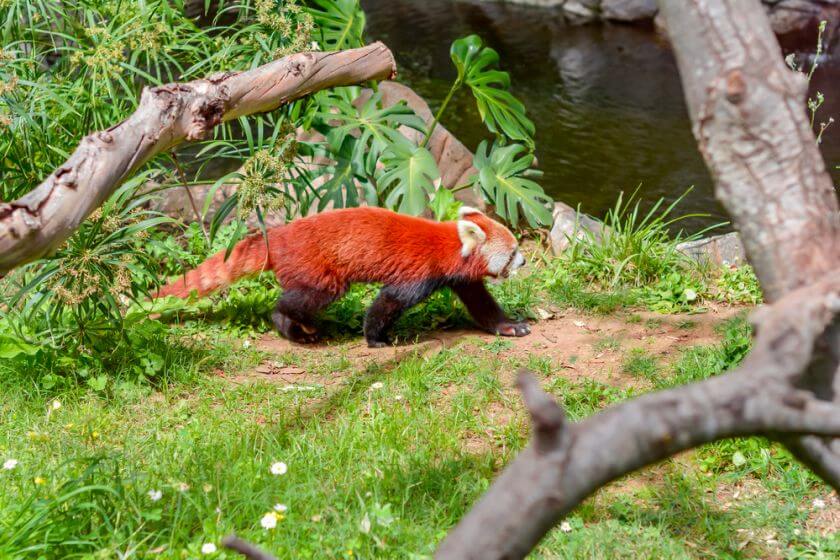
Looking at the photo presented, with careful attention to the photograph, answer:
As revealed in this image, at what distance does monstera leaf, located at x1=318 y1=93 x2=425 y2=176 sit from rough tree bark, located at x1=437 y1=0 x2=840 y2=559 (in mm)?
3529

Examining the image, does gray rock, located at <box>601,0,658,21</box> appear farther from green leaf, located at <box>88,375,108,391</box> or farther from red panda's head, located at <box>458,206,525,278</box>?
green leaf, located at <box>88,375,108,391</box>

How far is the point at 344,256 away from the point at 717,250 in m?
2.70

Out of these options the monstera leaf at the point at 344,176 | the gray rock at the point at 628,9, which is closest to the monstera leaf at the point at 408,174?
the monstera leaf at the point at 344,176

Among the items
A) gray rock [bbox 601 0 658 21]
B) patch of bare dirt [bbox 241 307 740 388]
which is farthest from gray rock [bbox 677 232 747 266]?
gray rock [bbox 601 0 658 21]

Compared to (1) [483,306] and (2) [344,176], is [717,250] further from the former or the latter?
(2) [344,176]

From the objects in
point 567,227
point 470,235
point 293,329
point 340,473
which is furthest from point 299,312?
point 567,227

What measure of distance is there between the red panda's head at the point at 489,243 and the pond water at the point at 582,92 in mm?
2936

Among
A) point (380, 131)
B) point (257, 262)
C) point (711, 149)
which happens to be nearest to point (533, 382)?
point (711, 149)

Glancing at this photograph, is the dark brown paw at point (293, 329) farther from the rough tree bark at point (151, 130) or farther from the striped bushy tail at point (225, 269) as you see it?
the rough tree bark at point (151, 130)

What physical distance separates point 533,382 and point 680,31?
3.26 feet

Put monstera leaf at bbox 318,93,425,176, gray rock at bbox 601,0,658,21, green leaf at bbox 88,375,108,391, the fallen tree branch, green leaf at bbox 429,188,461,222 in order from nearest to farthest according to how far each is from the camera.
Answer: the fallen tree branch
green leaf at bbox 88,375,108,391
monstera leaf at bbox 318,93,425,176
green leaf at bbox 429,188,461,222
gray rock at bbox 601,0,658,21

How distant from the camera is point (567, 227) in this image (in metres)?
6.68

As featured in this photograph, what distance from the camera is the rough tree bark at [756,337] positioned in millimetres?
1656

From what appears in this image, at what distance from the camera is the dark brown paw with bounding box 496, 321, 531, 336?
5047 mm
